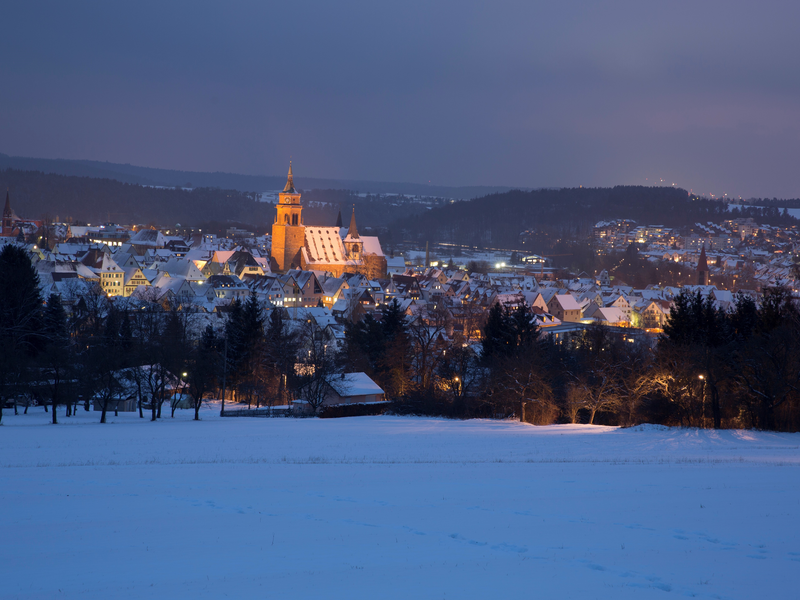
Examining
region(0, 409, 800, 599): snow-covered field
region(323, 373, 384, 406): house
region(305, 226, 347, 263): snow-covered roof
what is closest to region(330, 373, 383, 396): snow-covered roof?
region(323, 373, 384, 406): house

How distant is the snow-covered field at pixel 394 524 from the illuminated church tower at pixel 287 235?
8644 cm

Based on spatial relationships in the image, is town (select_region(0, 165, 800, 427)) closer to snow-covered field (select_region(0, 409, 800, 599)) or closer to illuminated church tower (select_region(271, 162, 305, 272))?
snow-covered field (select_region(0, 409, 800, 599))

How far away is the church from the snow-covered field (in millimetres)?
86376

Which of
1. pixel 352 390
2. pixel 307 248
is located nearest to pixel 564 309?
pixel 307 248

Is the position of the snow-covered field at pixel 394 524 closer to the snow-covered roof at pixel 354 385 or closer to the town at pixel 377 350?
the town at pixel 377 350

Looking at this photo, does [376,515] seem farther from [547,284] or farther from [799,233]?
[799,233]

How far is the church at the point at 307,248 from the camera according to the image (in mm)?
101562

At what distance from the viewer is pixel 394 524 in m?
8.34

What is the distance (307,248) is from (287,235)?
3664 mm

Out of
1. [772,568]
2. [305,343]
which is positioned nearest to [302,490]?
[772,568]

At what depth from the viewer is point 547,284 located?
335 feet

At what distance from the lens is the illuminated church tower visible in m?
101

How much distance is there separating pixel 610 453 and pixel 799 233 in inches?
7563

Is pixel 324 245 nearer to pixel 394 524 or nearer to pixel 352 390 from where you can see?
pixel 352 390
